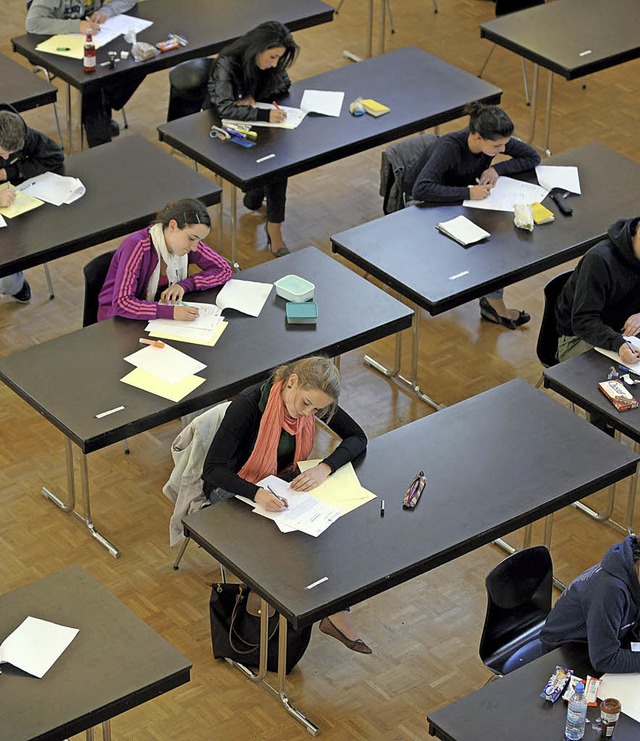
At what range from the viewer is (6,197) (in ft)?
21.7

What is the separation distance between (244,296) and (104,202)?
1.02m

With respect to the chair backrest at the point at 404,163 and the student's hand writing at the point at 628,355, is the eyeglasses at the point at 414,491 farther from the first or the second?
the chair backrest at the point at 404,163

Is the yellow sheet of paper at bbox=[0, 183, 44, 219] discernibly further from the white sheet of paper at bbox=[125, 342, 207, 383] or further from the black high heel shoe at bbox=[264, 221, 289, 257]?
the black high heel shoe at bbox=[264, 221, 289, 257]

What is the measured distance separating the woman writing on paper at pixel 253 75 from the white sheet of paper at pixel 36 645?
3.48m

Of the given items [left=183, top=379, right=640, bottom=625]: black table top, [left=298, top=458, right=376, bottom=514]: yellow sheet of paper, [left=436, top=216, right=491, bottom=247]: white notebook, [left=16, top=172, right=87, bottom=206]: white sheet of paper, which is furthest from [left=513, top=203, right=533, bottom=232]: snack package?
[left=16, top=172, right=87, bottom=206]: white sheet of paper

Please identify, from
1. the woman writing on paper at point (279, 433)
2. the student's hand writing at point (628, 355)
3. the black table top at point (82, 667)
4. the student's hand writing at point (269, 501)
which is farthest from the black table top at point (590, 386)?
the black table top at point (82, 667)

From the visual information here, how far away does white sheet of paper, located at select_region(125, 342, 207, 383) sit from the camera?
5.67m

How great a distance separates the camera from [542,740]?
425 cm

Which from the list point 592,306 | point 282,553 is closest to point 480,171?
point 592,306

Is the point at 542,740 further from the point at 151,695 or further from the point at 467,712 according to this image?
the point at 151,695

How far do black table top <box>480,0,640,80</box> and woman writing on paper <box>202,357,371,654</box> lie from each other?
3.64 metres

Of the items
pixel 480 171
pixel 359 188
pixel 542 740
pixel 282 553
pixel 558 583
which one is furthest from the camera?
pixel 359 188

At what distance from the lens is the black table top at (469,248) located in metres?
6.32

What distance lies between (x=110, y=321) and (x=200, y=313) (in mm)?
373
